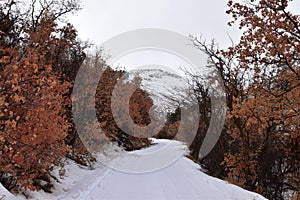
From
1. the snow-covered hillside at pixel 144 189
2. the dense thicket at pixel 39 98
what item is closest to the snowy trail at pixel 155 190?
the snow-covered hillside at pixel 144 189

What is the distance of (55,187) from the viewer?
12078mm

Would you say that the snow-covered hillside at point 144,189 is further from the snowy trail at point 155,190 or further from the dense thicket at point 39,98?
the dense thicket at point 39,98

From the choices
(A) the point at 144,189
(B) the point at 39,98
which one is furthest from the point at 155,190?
(B) the point at 39,98

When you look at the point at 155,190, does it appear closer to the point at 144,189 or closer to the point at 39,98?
the point at 144,189

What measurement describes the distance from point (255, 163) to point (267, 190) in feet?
10.3

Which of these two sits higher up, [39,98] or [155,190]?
[39,98]

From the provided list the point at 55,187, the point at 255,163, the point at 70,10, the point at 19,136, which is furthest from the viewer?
the point at 70,10

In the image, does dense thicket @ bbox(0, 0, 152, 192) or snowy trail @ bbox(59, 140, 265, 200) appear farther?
snowy trail @ bbox(59, 140, 265, 200)

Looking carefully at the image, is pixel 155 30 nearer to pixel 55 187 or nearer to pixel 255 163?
pixel 255 163

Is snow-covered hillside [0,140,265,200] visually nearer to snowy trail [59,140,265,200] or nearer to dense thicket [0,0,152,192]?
snowy trail [59,140,265,200]

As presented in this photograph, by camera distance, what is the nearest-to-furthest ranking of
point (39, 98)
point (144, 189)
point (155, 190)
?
point (39, 98), point (155, 190), point (144, 189)

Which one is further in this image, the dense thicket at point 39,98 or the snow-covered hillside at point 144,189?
the snow-covered hillside at point 144,189

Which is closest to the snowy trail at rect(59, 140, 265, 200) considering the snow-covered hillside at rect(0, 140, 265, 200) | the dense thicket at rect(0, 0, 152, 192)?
the snow-covered hillside at rect(0, 140, 265, 200)

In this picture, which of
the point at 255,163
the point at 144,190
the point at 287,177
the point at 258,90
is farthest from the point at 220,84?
the point at 144,190
